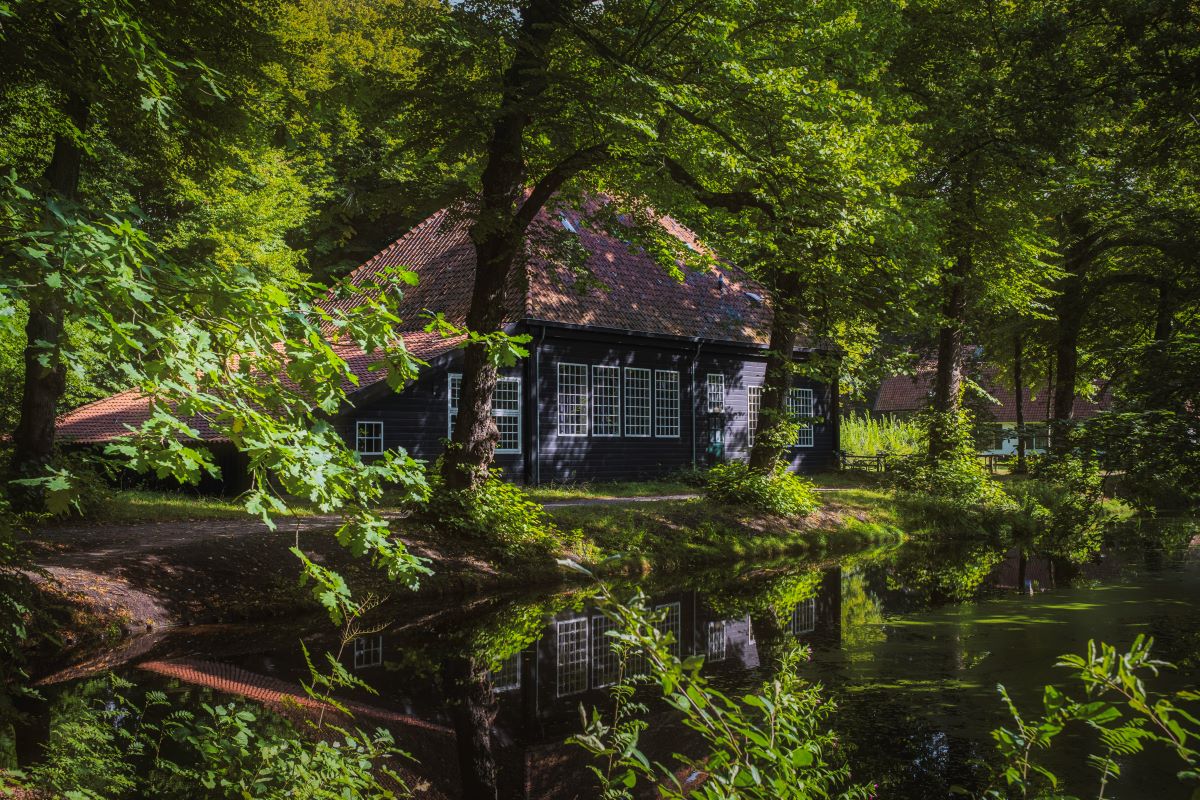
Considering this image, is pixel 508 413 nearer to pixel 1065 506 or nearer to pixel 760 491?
pixel 760 491

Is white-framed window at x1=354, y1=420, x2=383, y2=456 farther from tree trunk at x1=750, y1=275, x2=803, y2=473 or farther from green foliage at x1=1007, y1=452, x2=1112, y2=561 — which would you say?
green foliage at x1=1007, y1=452, x2=1112, y2=561

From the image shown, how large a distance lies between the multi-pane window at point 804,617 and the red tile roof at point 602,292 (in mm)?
10672

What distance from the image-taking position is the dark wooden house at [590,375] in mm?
21406

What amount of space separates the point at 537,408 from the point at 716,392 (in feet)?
23.0

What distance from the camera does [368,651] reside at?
9648mm

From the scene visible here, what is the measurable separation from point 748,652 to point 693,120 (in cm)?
641

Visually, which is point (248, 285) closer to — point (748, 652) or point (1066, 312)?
point (748, 652)

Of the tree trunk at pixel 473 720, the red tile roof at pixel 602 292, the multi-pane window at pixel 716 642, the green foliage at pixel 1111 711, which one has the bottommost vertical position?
the tree trunk at pixel 473 720

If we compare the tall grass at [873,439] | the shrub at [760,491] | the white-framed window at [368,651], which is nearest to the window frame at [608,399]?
the shrub at [760,491]

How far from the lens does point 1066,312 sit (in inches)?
1061

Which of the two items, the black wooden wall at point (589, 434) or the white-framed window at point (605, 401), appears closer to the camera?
the black wooden wall at point (589, 434)

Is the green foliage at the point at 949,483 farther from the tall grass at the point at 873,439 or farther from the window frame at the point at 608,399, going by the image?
the tall grass at the point at 873,439

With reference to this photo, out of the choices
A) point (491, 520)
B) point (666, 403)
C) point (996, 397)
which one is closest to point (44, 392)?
point (491, 520)

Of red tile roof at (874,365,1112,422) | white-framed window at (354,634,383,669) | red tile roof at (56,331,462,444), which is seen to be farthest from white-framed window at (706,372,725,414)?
white-framed window at (354,634,383,669)
